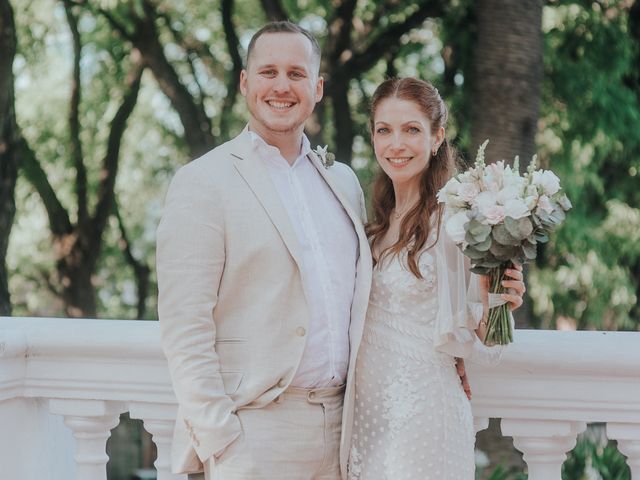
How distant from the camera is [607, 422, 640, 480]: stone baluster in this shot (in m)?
2.69

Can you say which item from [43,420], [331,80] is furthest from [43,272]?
[43,420]

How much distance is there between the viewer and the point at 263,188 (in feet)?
8.95

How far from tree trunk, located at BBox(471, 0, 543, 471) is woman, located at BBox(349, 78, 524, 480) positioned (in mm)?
4461

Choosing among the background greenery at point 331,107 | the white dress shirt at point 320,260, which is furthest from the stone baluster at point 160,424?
the background greenery at point 331,107

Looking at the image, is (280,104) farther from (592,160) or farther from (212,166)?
(592,160)

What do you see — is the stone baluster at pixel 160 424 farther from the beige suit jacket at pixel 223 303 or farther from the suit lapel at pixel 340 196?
the suit lapel at pixel 340 196

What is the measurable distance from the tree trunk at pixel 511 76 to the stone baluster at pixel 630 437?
177 inches

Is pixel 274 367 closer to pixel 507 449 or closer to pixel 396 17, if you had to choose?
pixel 507 449

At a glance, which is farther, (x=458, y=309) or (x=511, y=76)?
(x=511, y=76)

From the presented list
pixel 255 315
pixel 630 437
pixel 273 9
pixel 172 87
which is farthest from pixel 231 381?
pixel 172 87

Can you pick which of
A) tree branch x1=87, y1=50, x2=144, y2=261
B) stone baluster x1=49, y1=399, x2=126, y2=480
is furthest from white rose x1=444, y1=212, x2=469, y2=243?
tree branch x1=87, y1=50, x2=144, y2=261

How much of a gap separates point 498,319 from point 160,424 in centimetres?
110

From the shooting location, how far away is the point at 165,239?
103 inches

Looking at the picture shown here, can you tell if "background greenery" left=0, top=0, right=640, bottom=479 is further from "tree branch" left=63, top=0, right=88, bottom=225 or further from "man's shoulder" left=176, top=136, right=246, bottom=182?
"man's shoulder" left=176, top=136, right=246, bottom=182
